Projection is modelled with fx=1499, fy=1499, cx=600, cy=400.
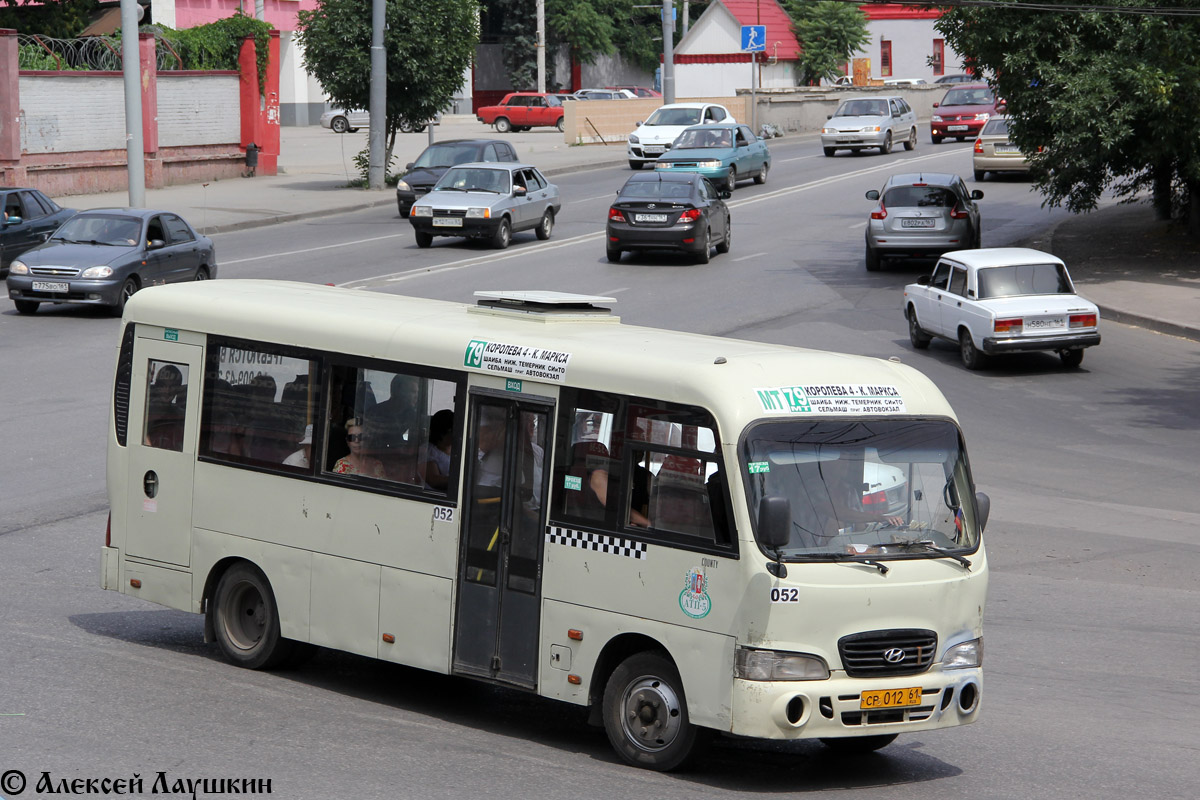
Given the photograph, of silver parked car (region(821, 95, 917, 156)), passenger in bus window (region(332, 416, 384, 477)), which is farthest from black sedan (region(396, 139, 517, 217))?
passenger in bus window (region(332, 416, 384, 477))

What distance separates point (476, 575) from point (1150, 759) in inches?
149

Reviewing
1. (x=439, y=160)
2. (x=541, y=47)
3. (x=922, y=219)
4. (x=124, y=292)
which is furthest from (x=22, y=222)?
(x=541, y=47)

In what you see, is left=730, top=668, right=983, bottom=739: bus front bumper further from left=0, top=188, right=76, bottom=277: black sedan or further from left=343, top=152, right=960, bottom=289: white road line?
left=0, top=188, right=76, bottom=277: black sedan

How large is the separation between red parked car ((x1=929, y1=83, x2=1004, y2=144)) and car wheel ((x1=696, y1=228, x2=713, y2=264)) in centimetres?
2663

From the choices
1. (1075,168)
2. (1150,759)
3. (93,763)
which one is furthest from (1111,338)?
(93,763)

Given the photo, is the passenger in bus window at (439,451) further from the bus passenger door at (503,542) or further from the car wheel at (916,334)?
the car wheel at (916,334)

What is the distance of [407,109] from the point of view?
43656 millimetres

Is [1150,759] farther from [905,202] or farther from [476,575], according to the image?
[905,202]

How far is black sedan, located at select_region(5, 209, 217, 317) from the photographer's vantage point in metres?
22.8

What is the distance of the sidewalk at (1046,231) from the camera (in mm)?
25656

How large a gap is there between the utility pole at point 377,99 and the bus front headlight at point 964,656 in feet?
117

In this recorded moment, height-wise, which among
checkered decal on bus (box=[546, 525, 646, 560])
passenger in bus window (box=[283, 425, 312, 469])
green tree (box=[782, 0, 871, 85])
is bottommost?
checkered decal on bus (box=[546, 525, 646, 560])

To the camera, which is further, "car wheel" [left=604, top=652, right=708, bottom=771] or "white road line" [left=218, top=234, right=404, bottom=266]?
"white road line" [left=218, top=234, right=404, bottom=266]

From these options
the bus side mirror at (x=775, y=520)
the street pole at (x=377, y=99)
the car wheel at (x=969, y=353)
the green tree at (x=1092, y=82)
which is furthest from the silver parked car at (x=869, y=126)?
the bus side mirror at (x=775, y=520)
